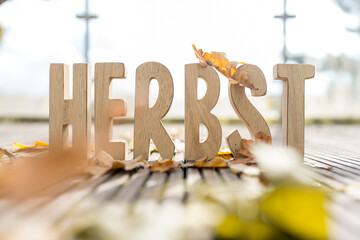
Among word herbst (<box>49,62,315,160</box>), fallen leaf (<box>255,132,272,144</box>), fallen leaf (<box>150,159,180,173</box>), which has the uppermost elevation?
word herbst (<box>49,62,315,160</box>)

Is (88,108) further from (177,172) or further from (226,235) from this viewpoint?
(226,235)

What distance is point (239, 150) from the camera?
1.26 meters

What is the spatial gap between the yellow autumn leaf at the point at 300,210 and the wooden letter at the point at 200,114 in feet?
2.77

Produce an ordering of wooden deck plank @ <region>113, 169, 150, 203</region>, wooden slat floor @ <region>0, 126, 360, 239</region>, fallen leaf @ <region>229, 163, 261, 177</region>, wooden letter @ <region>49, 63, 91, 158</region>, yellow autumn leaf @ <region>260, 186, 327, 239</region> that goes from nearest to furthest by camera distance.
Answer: yellow autumn leaf @ <region>260, 186, 327, 239</region>
wooden slat floor @ <region>0, 126, 360, 239</region>
wooden deck plank @ <region>113, 169, 150, 203</region>
fallen leaf @ <region>229, 163, 261, 177</region>
wooden letter @ <region>49, 63, 91, 158</region>

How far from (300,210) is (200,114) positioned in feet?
2.92

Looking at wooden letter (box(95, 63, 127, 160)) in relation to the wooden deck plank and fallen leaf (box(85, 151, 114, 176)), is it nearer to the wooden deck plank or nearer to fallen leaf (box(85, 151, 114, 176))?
fallen leaf (box(85, 151, 114, 176))

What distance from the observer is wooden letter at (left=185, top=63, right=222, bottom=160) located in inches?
49.3

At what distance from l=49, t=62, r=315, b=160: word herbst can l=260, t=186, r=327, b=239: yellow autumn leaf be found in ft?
2.78

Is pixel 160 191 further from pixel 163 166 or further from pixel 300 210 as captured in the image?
pixel 300 210

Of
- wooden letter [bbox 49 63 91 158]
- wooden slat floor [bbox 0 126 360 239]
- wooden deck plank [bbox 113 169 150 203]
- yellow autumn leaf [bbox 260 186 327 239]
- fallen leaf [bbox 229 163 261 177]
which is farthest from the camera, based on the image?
wooden letter [bbox 49 63 91 158]

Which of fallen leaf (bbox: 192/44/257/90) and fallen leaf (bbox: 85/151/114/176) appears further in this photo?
fallen leaf (bbox: 192/44/257/90)

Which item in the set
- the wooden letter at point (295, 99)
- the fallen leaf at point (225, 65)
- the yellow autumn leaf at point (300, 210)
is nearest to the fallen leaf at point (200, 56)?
the fallen leaf at point (225, 65)

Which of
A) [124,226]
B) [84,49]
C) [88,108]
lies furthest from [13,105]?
[124,226]

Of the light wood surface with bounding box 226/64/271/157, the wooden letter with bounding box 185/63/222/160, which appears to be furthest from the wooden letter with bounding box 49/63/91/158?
the light wood surface with bounding box 226/64/271/157
